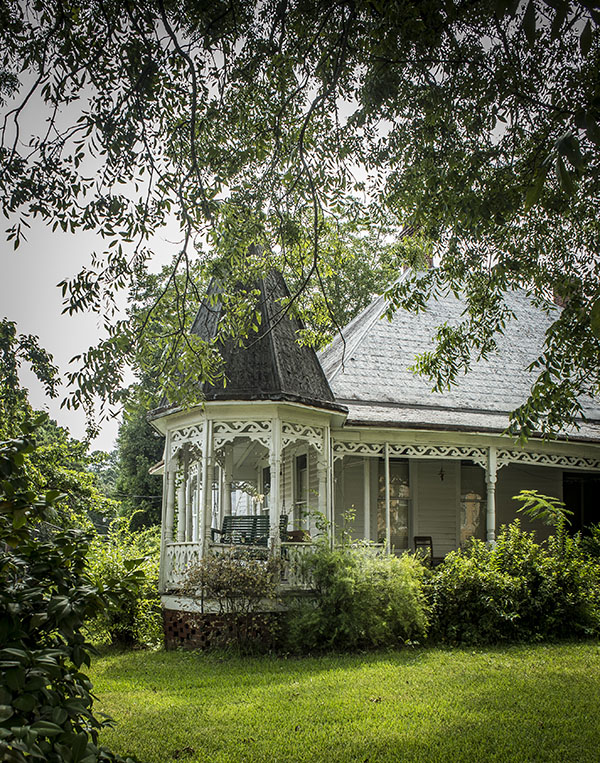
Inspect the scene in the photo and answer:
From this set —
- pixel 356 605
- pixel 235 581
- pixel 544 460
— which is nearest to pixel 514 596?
pixel 356 605

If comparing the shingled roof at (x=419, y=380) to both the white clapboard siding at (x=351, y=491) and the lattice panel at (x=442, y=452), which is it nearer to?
the lattice panel at (x=442, y=452)

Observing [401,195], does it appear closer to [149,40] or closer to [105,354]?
[149,40]

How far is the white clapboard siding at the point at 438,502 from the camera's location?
1684 centimetres

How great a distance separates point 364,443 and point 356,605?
4389 mm

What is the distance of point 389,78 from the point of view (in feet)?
23.9

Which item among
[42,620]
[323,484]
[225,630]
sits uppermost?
[323,484]

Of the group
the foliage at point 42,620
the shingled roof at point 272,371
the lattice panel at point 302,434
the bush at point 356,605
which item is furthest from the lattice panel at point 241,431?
the foliage at point 42,620

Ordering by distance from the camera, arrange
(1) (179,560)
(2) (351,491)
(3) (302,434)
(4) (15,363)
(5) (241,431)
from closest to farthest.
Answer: (4) (15,363) < (5) (241,431) < (1) (179,560) < (3) (302,434) < (2) (351,491)

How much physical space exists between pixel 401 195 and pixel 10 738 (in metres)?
7.08

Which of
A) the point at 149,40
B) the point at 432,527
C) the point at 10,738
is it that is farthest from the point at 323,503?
the point at 10,738

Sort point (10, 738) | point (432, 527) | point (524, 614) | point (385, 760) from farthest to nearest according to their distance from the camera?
point (432, 527), point (524, 614), point (385, 760), point (10, 738)

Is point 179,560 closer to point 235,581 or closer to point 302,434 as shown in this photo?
point 235,581

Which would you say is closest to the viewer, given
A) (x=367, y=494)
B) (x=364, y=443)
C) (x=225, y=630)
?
(x=225, y=630)

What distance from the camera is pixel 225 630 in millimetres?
10797
